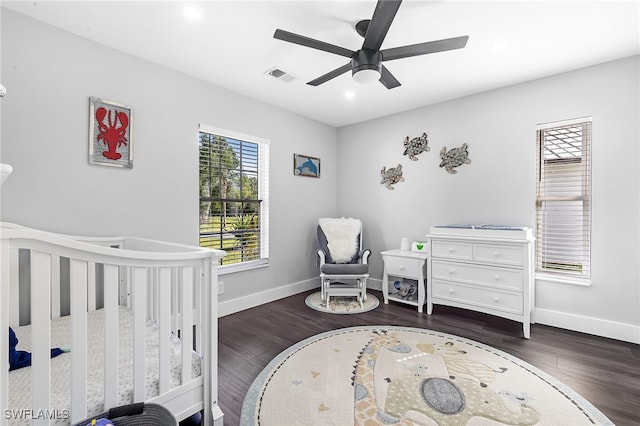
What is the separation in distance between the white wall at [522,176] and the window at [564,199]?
3.0 inches

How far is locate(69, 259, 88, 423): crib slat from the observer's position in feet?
3.45

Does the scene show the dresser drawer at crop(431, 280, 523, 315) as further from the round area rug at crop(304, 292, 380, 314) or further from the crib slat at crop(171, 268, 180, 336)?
the crib slat at crop(171, 268, 180, 336)

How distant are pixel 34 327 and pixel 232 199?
243 centimetres

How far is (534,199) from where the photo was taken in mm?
3025

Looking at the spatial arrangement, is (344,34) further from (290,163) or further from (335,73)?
(290,163)

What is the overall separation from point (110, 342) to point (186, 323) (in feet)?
0.98

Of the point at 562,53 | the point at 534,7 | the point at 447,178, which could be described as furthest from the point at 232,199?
the point at 562,53

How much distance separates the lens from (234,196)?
338 centimetres

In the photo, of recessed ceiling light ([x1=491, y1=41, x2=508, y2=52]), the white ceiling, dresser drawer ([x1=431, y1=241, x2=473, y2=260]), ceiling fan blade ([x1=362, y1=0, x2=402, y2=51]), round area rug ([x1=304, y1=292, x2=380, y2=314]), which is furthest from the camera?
round area rug ([x1=304, y1=292, x2=380, y2=314])

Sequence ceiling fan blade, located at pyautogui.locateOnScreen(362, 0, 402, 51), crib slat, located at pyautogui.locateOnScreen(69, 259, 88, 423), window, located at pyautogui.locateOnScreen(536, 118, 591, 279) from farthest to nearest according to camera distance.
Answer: window, located at pyautogui.locateOnScreen(536, 118, 591, 279)
ceiling fan blade, located at pyautogui.locateOnScreen(362, 0, 402, 51)
crib slat, located at pyautogui.locateOnScreen(69, 259, 88, 423)

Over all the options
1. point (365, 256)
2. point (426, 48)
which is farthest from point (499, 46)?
point (365, 256)

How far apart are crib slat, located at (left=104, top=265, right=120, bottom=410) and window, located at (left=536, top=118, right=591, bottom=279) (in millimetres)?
3572

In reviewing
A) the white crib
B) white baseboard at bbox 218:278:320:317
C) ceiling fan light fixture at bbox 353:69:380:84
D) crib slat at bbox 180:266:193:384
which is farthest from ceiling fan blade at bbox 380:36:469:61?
white baseboard at bbox 218:278:320:317

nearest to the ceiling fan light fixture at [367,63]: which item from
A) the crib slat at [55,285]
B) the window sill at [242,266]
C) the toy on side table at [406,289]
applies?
the window sill at [242,266]
